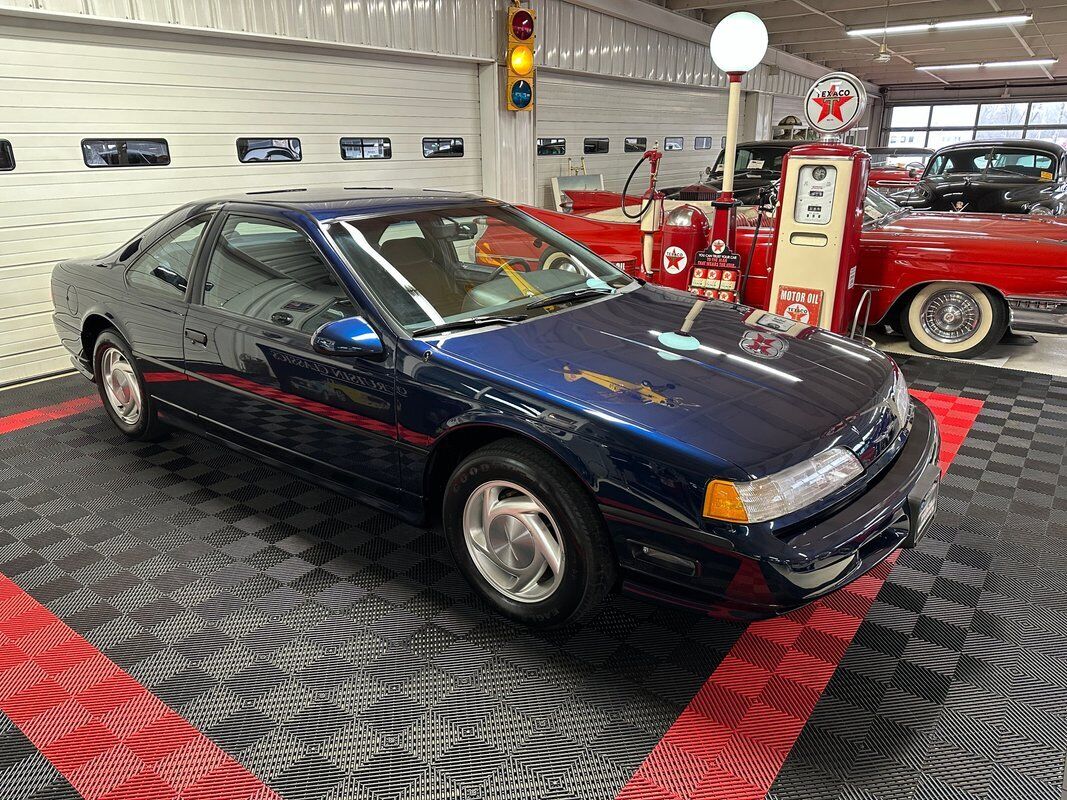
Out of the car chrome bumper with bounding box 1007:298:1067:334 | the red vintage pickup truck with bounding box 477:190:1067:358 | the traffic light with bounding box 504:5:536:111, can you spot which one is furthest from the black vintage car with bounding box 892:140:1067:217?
the traffic light with bounding box 504:5:536:111

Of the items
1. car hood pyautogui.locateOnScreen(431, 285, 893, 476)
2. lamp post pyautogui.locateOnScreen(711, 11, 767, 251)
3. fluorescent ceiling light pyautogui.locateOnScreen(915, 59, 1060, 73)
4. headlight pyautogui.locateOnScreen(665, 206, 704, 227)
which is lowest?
car hood pyautogui.locateOnScreen(431, 285, 893, 476)

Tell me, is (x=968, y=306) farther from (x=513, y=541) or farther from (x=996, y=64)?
(x=996, y=64)

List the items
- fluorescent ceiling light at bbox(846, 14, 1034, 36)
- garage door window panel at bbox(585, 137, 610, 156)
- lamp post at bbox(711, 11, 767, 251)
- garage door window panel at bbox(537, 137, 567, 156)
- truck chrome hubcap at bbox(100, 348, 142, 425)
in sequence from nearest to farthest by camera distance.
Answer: truck chrome hubcap at bbox(100, 348, 142, 425) < lamp post at bbox(711, 11, 767, 251) < garage door window panel at bbox(537, 137, 567, 156) < garage door window panel at bbox(585, 137, 610, 156) < fluorescent ceiling light at bbox(846, 14, 1034, 36)

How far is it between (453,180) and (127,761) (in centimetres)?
750

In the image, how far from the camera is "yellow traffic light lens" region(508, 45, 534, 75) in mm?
8328

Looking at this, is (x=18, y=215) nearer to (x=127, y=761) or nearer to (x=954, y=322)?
(x=127, y=761)

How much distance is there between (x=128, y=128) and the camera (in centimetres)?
531

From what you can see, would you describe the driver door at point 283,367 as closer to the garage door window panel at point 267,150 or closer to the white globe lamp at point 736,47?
the white globe lamp at point 736,47

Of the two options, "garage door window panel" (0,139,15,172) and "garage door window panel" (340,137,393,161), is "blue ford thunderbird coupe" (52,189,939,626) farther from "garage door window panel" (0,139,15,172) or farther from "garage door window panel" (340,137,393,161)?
"garage door window panel" (340,137,393,161)

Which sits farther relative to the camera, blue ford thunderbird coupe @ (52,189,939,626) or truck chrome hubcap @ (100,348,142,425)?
truck chrome hubcap @ (100,348,142,425)

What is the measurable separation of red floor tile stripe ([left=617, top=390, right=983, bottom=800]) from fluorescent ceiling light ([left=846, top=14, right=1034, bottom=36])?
13206 mm

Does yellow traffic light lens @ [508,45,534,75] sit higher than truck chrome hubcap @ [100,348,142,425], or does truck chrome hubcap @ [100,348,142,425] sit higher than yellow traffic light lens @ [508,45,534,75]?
yellow traffic light lens @ [508,45,534,75]

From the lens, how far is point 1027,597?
240 cm

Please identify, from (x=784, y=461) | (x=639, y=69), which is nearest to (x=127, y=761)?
(x=784, y=461)
